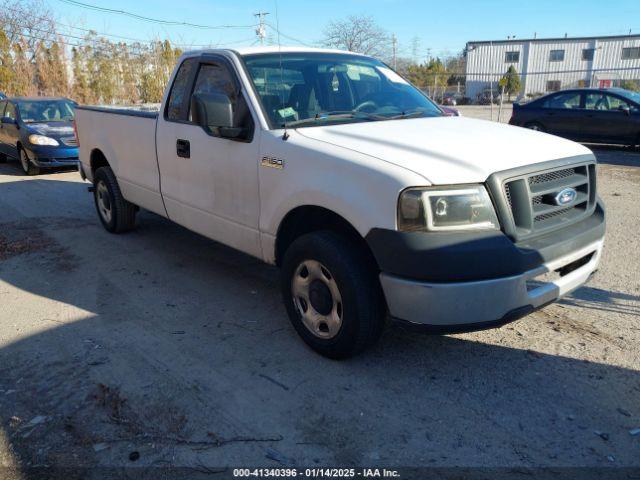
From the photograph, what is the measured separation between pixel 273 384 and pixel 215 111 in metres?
1.89

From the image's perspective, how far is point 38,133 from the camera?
11008 millimetres

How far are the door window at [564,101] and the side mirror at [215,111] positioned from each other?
12559mm

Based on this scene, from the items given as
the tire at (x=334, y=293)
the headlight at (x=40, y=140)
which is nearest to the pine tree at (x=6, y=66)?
the headlight at (x=40, y=140)

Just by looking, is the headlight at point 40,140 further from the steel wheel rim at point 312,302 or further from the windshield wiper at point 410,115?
the steel wheel rim at point 312,302

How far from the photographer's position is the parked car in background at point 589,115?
13.1 meters

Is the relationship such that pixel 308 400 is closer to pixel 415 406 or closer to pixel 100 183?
pixel 415 406

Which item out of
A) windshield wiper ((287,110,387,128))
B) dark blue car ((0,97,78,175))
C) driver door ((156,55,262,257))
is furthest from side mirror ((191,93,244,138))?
→ dark blue car ((0,97,78,175))

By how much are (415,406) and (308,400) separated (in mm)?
609

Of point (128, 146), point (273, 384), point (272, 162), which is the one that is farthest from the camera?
point (128, 146)

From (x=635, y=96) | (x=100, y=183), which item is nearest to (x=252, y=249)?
(x=100, y=183)

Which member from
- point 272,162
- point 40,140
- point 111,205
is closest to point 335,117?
point 272,162

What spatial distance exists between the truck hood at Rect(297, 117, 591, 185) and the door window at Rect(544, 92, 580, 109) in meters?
11.4

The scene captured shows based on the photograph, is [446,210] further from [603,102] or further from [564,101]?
[564,101]

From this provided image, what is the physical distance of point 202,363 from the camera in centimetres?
356
